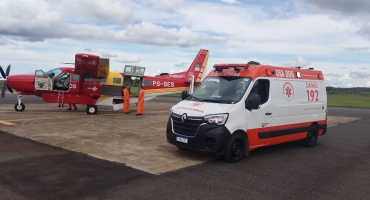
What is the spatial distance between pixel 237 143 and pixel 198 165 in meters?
1.15

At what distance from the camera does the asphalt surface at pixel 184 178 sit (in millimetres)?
5535

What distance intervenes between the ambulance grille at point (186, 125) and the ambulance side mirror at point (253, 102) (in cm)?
127

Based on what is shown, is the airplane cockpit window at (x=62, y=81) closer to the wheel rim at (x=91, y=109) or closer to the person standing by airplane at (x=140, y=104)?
the wheel rim at (x=91, y=109)

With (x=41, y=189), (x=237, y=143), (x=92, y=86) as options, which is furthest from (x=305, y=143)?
(x=92, y=86)

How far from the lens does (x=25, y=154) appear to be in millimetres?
7918

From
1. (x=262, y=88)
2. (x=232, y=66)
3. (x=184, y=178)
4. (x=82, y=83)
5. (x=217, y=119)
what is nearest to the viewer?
(x=184, y=178)

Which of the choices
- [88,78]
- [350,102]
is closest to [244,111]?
[88,78]

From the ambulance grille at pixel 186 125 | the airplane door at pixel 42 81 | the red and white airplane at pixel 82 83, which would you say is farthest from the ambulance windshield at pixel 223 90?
→ the airplane door at pixel 42 81

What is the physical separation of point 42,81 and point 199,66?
10.8m

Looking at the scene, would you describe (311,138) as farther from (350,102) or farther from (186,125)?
(350,102)

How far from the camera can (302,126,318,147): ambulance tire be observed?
1043cm

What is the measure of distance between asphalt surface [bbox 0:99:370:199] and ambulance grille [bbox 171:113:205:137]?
2.75ft

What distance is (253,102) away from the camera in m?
7.98

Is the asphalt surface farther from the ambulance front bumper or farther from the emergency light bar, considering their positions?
the emergency light bar
